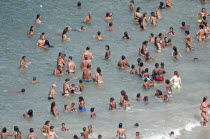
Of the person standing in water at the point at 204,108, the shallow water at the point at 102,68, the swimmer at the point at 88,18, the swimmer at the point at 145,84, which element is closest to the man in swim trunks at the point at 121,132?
the shallow water at the point at 102,68

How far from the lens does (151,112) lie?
32781 millimetres

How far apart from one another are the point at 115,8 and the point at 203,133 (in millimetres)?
15254

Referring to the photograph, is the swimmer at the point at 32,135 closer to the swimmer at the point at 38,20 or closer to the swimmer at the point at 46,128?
the swimmer at the point at 46,128

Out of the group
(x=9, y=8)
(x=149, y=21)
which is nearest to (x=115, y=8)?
(x=149, y=21)

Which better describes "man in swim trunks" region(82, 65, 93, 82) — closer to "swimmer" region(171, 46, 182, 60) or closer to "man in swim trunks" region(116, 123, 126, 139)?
"swimmer" region(171, 46, 182, 60)

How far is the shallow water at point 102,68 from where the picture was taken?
31.9 metres

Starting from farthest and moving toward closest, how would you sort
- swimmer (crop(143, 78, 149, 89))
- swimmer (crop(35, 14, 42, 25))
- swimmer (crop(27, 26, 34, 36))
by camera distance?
1. swimmer (crop(35, 14, 42, 25))
2. swimmer (crop(27, 26, 34, 36))
3. swimmer (crop(143, 78, 149, 89))

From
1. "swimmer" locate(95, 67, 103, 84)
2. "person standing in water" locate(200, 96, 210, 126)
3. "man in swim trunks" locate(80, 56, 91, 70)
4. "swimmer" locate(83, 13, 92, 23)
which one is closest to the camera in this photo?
"person standing in water" locate(200, 96, 210, 126)

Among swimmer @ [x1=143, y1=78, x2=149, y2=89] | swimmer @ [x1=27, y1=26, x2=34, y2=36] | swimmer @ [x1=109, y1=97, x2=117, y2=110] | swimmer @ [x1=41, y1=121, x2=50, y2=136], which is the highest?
swimmer @ [x1=27, y1=26, x2=34, y2=36]

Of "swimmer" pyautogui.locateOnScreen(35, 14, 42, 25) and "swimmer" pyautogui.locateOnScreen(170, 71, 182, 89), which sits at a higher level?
"swimmer" pyautogui.locateOnScreen(35, 14, 42, 25)

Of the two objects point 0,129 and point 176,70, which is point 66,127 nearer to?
point 0,129

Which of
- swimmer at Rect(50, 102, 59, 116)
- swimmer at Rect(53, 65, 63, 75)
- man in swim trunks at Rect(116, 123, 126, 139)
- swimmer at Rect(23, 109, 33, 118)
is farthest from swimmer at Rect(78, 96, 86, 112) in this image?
swimmer at Rect(53, 65, 63, 75)

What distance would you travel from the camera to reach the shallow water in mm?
31938

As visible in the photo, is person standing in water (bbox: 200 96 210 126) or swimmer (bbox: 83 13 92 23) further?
swimmer (bbox: 83 13 92 23)
